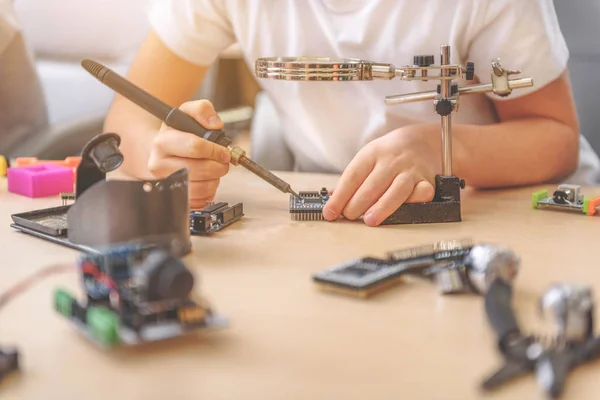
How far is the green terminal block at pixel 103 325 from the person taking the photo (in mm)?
420

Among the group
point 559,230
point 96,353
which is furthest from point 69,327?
point 559,230

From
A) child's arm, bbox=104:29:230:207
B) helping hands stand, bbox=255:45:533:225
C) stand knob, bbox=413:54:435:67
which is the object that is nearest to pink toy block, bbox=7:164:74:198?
child's arm, bbox=104:29:230:207

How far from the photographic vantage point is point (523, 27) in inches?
37.7

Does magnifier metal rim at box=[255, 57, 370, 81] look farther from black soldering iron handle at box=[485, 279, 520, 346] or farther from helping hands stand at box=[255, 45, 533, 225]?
black soldering iron handle at box=[485, 279, 520, 346]

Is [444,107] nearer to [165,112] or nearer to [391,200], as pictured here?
[391,200]

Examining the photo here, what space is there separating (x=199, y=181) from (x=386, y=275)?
12.8 inches

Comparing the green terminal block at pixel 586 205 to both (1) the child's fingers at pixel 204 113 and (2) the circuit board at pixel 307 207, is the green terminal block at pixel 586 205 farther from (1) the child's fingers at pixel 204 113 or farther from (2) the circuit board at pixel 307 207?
(1) the child's fingers at pixel 204 113

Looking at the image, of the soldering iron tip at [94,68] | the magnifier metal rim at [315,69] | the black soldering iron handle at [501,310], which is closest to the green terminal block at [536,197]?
the magnifier metal rim at [315,69]

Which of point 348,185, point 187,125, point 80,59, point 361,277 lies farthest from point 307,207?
point 80,59

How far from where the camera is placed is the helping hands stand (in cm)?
69

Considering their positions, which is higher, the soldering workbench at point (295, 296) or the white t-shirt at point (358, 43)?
the white t-shirt at point (358, 43)

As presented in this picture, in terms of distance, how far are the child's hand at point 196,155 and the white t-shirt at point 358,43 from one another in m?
0.34

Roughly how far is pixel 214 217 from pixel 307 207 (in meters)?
0.10

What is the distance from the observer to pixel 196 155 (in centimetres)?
Answer: 79
